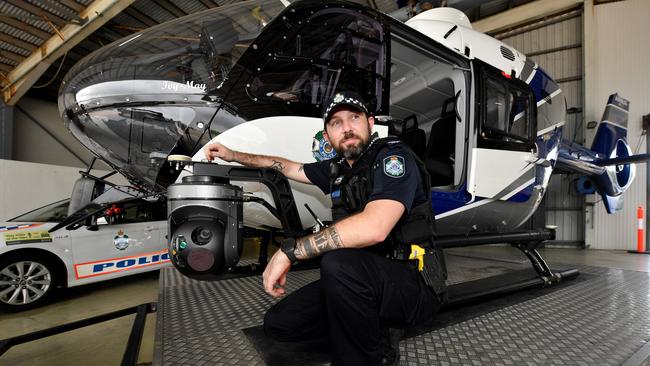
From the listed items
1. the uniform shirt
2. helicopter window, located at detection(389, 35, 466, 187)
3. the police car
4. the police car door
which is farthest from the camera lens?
the police car door

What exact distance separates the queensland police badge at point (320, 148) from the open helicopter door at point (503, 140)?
1162 mm

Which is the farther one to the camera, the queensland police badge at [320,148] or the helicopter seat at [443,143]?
the helicopter seat at [443,143]

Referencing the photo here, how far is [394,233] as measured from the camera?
118cm

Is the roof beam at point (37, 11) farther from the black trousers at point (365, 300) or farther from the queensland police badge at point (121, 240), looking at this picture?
the black trousers at point (365, 300)

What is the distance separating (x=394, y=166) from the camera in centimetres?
109

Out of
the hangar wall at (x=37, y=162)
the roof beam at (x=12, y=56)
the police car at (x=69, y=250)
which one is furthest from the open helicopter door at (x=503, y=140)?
the roof beam at (x=12, y=56)

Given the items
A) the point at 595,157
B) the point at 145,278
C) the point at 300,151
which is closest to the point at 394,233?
the point at 300,151

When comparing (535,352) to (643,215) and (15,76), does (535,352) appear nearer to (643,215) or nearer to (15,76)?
(643,215)

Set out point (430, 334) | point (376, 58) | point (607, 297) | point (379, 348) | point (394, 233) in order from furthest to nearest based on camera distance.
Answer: point (607, 297) → point (376, 58) → point (430, 334) → point (394, 233) → point (379, 348)

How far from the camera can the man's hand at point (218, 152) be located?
4.50 feet

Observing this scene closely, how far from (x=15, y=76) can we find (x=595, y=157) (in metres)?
9.84

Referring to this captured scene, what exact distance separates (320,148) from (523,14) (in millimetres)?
8305

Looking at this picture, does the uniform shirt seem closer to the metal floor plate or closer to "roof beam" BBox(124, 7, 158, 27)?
the metal floor plate

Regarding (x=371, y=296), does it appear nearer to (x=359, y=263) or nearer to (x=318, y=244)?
(x=359, y=263)
